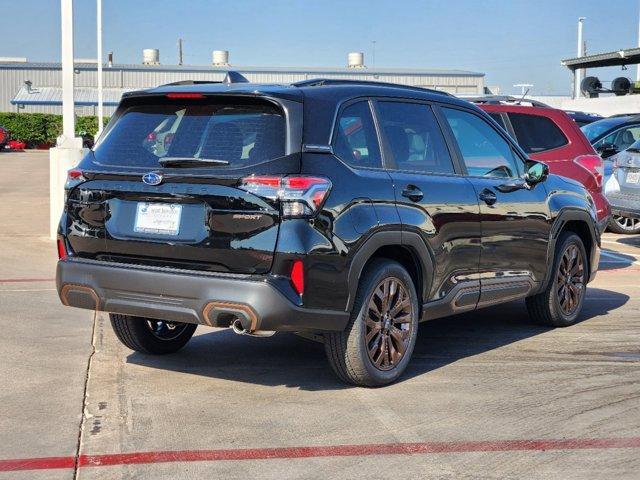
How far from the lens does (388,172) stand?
6617 millimetres

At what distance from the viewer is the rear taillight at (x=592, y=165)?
1159 centimetres

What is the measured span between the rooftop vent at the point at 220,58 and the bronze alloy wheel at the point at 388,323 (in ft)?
225

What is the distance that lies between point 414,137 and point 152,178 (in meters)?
1.86

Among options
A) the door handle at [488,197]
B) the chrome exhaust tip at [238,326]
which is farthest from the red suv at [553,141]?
the chrome exhaust tip at [238,326]

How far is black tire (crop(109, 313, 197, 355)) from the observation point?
7.20 meters

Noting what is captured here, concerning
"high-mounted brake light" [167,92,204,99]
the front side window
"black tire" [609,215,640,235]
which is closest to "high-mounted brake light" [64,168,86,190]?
"high-mounted brake light" [167,92,204,99]

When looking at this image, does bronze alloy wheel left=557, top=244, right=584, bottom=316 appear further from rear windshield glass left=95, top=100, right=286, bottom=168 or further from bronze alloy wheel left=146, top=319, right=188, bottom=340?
rear windshield glass left=95, top=100, right=286, bottom=168

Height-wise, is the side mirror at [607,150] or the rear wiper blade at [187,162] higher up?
the side mirror at [607,150]

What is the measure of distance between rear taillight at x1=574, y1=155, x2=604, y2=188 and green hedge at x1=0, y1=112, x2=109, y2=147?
4942 cm

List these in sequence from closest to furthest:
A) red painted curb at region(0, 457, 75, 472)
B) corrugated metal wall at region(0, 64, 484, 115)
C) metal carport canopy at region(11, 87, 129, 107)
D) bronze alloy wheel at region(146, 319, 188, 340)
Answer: red painted curb at region(0, 457, 75, 472) → bronze alloy wheel at region(146, 319, 188, 340) → metal carport canopy at region(11, 87, 129, 107) → corrugated metal wall at region(0, 64, 484, 115)

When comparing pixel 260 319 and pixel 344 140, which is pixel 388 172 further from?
pixel 260 319

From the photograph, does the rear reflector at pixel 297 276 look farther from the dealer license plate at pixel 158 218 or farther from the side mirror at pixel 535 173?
the side mirror at pixel 535 173

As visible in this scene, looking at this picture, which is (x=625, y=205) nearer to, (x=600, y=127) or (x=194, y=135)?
(x=600, y=127)

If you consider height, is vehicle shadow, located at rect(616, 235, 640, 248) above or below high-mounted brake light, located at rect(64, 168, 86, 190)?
below
